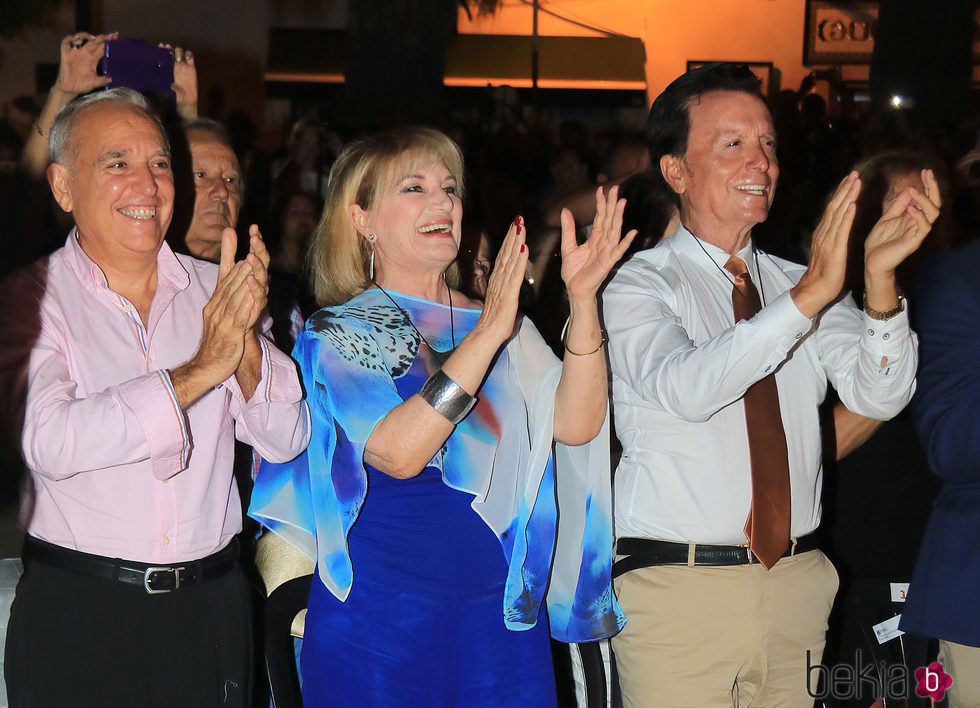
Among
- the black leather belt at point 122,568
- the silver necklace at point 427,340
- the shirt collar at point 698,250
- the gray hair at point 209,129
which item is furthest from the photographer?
the gray hair at point 209,129

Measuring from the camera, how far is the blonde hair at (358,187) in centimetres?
216

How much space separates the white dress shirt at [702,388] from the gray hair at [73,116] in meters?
1.00

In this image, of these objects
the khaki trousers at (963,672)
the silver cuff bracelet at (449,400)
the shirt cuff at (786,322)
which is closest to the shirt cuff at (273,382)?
the silver cuff bracelet at (449,400)

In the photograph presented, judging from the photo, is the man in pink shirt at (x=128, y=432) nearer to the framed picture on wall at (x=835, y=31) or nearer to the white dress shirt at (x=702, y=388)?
the white dress shirt at (x=702, y=388)

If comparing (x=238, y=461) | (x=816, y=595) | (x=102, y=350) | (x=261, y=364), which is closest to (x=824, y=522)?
(x=816, y=595)

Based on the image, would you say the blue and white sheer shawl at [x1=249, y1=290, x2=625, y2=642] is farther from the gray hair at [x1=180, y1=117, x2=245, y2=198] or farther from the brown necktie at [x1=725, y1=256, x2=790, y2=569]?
the gray hair at [x1=180, y1=117, x2=245, y2=198]

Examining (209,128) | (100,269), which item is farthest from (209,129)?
(100,269)

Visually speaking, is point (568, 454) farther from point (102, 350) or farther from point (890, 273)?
point (102, 350)

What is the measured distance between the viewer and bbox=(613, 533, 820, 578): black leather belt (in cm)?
207

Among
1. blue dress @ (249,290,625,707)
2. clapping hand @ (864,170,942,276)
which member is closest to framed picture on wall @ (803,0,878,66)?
clapping hand @ (864,170,942,276)

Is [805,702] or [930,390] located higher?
[930,390]

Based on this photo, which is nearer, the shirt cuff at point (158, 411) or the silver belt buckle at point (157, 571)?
the shirt cuff at point (158, 411)

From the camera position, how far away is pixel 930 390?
83.6 inches

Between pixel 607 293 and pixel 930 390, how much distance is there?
66 centimetres
